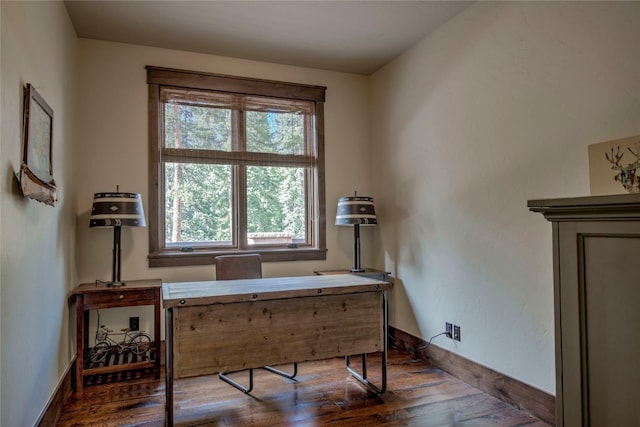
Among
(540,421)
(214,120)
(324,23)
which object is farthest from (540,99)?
(214,120)

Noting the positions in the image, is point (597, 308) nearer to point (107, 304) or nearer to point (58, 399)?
point (58, 399)

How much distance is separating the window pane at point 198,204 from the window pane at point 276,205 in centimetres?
22

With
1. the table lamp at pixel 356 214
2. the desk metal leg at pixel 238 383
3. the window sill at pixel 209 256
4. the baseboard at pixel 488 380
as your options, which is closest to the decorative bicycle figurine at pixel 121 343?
the window sill at pixel 209 256

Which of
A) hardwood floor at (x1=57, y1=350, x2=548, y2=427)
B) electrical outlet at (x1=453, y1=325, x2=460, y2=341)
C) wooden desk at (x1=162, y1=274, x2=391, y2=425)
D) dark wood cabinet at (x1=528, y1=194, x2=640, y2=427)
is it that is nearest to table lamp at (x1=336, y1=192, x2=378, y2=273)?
wooden desk at (x1=162, y1=274, x2=391, y2=425)

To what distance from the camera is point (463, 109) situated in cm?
290

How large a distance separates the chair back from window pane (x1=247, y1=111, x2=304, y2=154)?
120cm

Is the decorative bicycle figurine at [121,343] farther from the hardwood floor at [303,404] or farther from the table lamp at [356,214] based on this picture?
the table lamp at [356,214]

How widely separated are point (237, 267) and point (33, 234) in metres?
1.32

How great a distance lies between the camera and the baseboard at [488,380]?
2.29 m

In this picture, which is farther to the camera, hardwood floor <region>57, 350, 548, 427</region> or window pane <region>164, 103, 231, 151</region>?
window pane <region>164, 103, 231, 151</region>

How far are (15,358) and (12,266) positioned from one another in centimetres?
40

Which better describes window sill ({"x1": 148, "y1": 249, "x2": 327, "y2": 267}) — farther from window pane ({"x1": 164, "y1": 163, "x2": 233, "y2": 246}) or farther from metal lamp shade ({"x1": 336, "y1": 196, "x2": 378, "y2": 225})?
metal lamp shade ({"x1": 336, "y1": 196, "x2": 378, "y2": 225})

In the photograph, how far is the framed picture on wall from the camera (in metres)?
1.83

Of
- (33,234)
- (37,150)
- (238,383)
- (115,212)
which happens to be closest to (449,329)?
(238,383)
